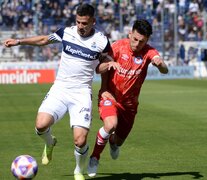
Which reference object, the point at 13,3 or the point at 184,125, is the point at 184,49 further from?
the point at 184,125

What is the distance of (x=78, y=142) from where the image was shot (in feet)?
31.1

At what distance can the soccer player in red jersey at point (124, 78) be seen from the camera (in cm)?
1005

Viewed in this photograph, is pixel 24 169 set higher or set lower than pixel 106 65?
lower

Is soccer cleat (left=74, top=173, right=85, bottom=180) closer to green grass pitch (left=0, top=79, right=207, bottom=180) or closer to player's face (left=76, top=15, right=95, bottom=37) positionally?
green grass pitch (left=0, top=79, right=207, bottom=180)

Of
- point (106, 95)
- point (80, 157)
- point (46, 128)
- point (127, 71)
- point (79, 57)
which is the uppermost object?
point (79, 57)

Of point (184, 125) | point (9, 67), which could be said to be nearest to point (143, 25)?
point (184, 125)

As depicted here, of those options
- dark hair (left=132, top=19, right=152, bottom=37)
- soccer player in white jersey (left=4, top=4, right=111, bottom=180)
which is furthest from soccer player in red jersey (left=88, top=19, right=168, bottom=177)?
soccer player in white jersey (left=4, top=4, right=111, bottom=180)

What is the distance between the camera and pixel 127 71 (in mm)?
10320

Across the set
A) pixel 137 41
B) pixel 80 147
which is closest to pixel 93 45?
pixel 137 41

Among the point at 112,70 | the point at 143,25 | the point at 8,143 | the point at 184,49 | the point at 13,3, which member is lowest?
the point at 184,49

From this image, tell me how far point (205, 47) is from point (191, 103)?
20967 millimetres

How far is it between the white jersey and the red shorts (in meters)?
0.49

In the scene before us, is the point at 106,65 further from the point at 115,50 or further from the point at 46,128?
the point at 46,128

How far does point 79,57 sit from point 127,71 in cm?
88
